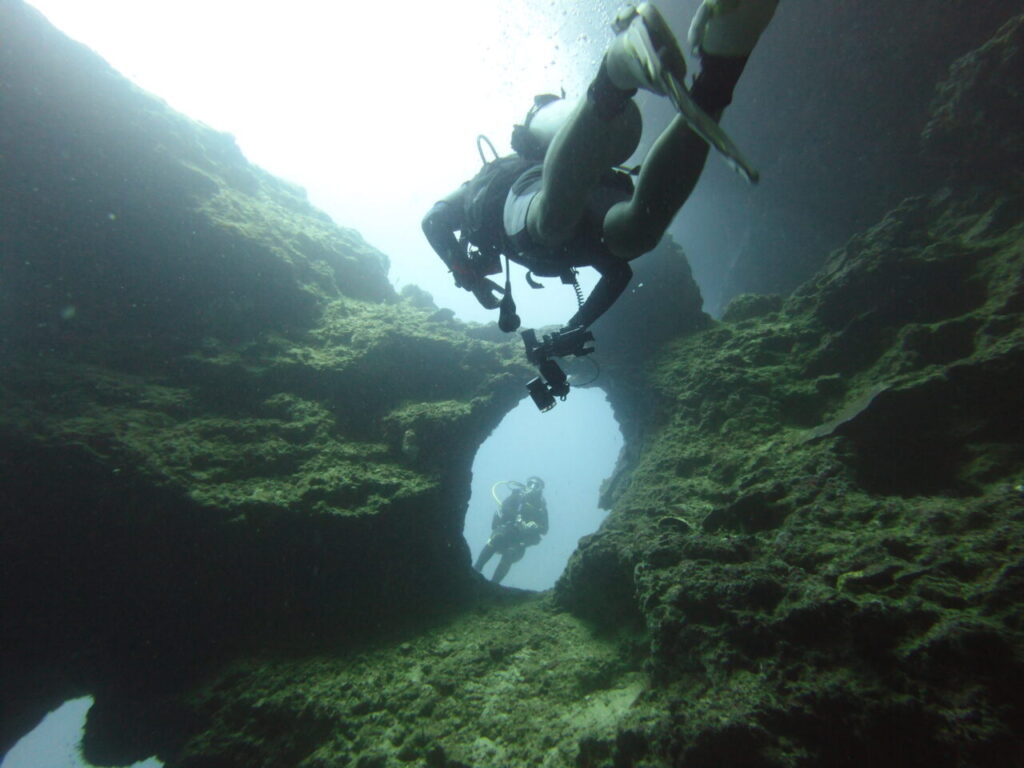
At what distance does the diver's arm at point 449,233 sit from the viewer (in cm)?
396

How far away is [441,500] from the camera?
21.7 ft

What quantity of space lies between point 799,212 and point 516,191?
1296 centimetres

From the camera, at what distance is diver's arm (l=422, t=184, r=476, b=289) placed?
13.0 ft

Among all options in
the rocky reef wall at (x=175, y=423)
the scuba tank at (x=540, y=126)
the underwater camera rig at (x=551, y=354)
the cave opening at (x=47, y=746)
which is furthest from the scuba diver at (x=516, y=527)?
the cave opening at (x=47, y=746)

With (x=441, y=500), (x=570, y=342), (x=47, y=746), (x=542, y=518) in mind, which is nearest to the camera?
(x=570, y=342)

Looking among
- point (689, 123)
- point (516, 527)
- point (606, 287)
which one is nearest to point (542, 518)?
point (516, 527)

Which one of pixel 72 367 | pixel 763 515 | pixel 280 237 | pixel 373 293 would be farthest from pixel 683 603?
pixel 373 293

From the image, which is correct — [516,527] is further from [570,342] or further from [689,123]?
[689,123]

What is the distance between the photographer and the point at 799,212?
12.2 meters

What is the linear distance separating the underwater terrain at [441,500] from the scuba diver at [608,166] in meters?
2.70

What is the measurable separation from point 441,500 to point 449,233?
166 inches

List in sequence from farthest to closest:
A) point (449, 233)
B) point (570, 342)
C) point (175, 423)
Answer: point (175, 423) < point (449, 233) < point (570, 342)

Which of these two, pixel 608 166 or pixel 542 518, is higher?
pixel 542 518

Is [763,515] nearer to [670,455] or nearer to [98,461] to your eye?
[670,455]
